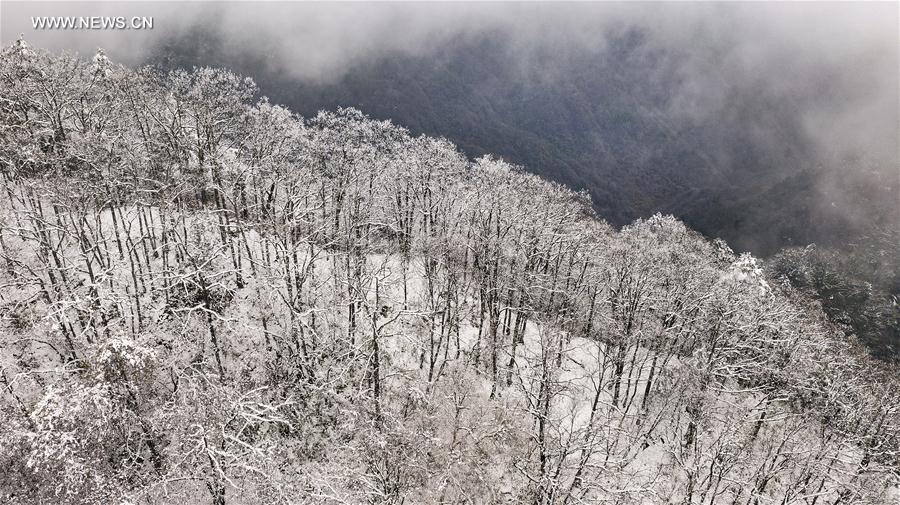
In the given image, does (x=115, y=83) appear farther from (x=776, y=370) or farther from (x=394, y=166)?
(x=776, y=370)

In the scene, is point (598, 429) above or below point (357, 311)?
below

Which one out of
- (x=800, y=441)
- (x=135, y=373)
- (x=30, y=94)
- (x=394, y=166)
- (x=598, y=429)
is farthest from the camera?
(x=394, y=166)

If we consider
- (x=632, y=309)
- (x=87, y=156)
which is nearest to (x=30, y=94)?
(x=87, y=156)

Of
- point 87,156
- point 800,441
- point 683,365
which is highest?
point 87,156

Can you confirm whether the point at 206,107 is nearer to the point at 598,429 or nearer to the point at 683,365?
the point at 598,429

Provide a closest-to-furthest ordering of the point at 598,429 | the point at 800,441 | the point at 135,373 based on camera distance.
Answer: the point at 135,373 → the point at 598,429 → the point at 800,441

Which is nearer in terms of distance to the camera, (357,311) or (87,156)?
(87,156)
